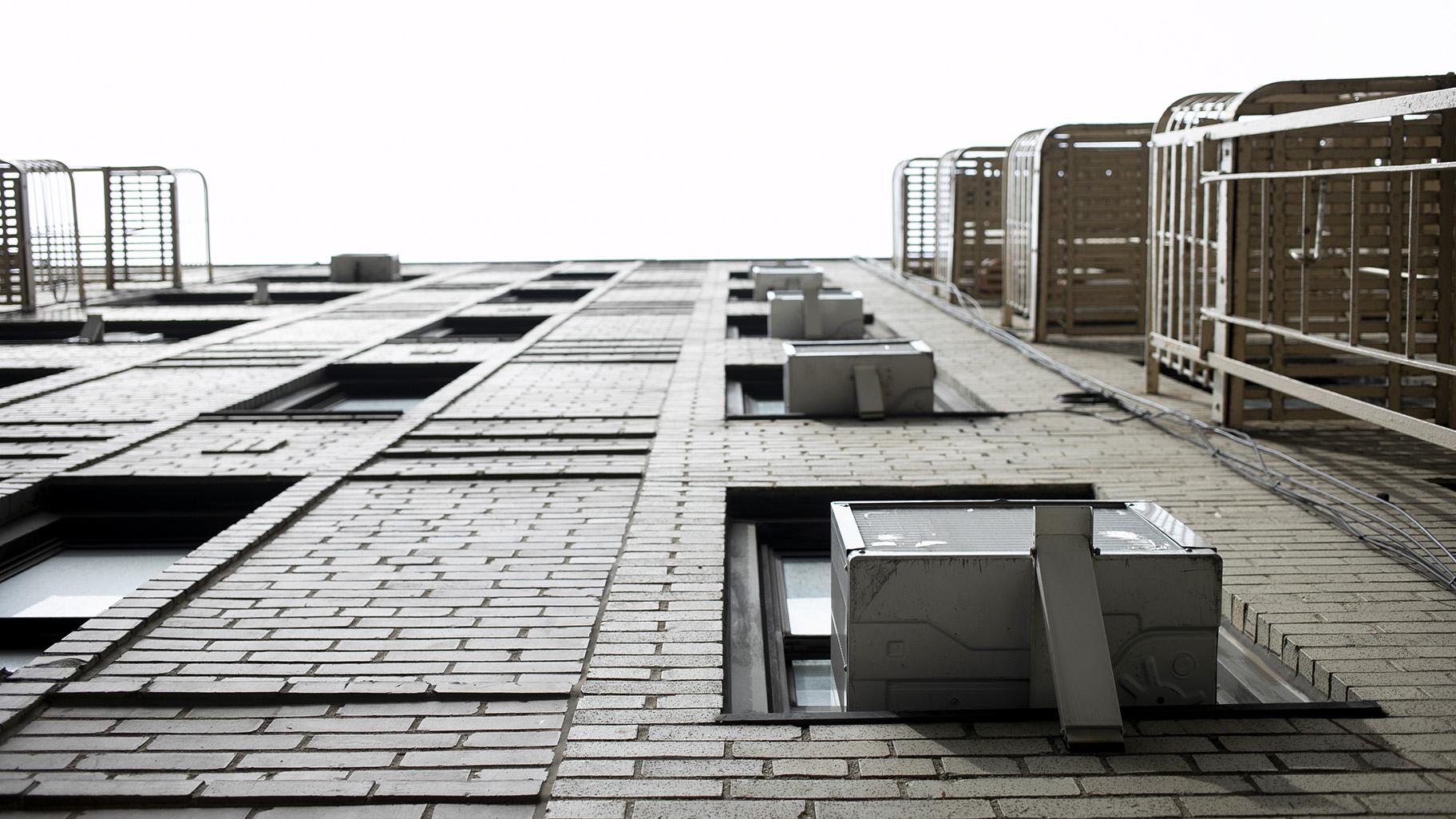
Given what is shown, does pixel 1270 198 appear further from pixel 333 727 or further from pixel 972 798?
pixel 333 727

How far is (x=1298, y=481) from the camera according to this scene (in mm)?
5586

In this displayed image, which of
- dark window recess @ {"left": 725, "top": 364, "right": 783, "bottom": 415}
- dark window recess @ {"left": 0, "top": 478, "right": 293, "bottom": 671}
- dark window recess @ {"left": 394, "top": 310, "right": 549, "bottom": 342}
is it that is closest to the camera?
dark window recess @ {"left": 0, "top": 478, "right": 293, "bottom": 671}

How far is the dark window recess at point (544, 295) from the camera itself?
17219 mm

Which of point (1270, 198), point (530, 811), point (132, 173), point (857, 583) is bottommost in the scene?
point (530, 811)

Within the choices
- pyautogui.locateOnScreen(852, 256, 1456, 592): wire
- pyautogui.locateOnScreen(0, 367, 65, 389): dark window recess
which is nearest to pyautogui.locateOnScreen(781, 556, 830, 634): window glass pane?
pyautogui.locateOnScreen(852, 256, 1456, 592): wire

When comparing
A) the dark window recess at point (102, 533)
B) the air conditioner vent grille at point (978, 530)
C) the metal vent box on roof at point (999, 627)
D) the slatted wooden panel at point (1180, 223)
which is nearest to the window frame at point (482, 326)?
the slatted wooden panel at point (1180, 223)

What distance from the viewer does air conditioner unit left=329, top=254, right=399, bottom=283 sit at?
19.7 metres

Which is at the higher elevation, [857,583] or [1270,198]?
[1270,198]

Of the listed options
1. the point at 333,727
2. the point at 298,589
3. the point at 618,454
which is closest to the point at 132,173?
the point at 618,454

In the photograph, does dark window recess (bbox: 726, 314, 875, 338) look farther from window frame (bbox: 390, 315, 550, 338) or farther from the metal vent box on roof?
the metal vent box on roof

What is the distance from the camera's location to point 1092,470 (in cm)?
597

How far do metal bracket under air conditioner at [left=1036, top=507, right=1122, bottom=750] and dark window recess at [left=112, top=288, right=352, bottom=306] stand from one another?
14.8 meters

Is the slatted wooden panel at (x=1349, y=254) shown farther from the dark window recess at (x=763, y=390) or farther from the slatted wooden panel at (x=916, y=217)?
the slatted wooden panel at (x=916, y=217)

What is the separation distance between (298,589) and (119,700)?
0.93 m
